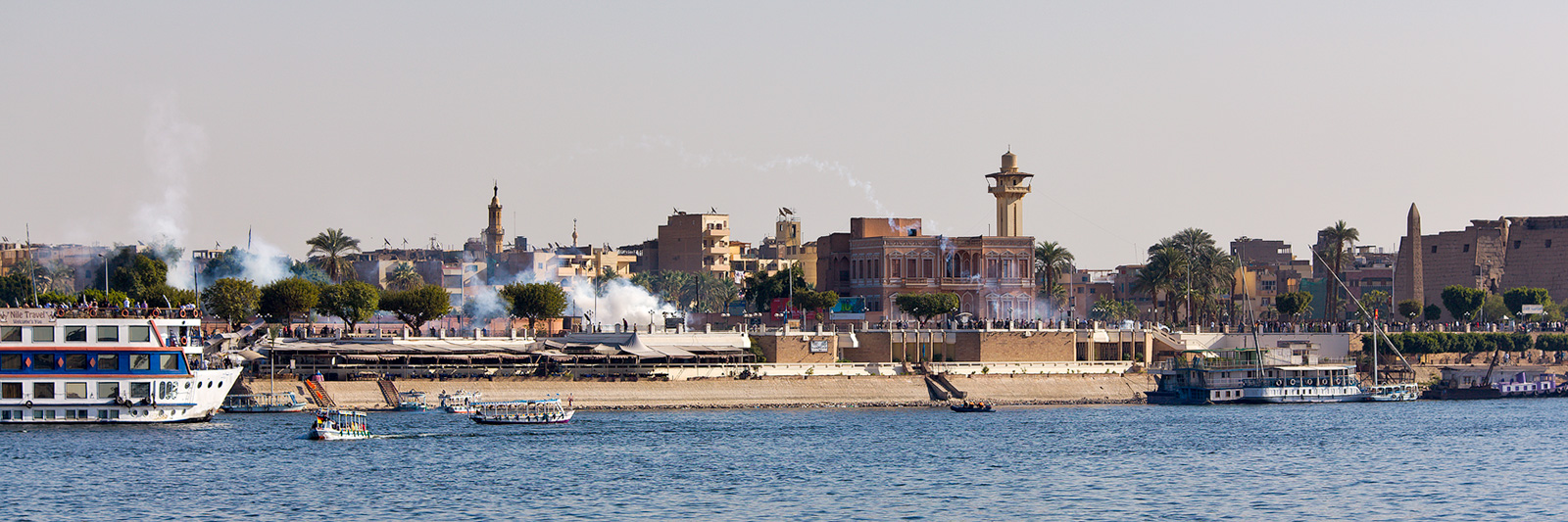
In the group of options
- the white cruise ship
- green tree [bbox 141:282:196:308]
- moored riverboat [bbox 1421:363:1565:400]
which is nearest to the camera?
the white cruise ship

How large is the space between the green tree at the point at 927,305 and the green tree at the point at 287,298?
42748 mm

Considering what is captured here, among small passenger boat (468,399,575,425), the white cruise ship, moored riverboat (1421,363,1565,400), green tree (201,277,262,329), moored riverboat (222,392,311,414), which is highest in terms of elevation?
green tree (201,277,262,329)

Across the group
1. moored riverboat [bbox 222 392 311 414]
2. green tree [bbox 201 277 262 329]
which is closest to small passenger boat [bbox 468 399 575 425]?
moored riverboat [bbox 222 392 311 414]

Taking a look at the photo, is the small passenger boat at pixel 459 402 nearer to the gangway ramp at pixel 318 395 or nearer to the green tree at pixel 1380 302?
the gangway ramp at pixel 318 395

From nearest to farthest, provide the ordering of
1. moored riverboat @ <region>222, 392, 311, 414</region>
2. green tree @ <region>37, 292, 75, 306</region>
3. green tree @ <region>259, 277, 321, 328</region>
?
moored riverboat @ <region>222, 392, 311, 414</region>
green tree @ <region>37, 292, 75, 306</region>
green tree @ <region>259, 277, 321, 328</region>

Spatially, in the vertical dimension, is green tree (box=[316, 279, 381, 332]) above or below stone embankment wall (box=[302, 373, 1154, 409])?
above

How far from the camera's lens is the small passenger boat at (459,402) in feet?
334

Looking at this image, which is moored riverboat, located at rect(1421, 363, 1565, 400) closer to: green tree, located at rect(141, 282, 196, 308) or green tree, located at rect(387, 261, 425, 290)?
green tree, located at rect(141, 282, 196, 308)

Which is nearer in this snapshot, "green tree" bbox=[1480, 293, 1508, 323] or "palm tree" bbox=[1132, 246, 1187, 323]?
"palm tree" bbox=[1132, 246, 1187, 323]

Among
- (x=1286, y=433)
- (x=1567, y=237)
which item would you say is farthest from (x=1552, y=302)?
(x=1286, y=433)

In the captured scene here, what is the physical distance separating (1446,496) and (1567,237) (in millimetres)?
128006

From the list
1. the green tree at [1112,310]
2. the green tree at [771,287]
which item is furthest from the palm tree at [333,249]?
the green tree at [1112,310]

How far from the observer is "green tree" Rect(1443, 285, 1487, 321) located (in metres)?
164

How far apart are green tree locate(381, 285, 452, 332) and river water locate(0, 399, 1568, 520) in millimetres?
23579
